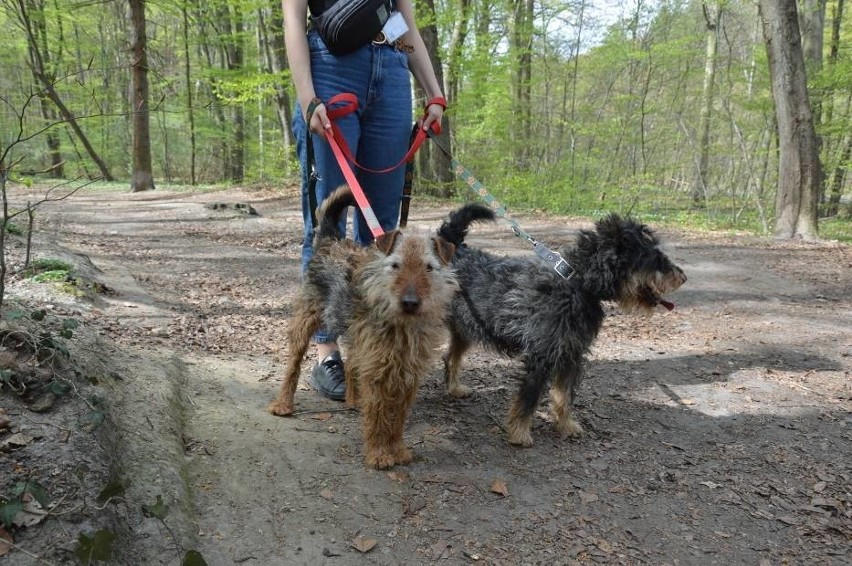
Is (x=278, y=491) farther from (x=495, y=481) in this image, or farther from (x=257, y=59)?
(x=257, y=59)

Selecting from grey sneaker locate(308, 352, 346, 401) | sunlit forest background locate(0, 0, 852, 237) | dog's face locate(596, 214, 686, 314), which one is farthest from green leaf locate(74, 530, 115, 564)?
sunlit forest background locate(0, 0, 852, 237)

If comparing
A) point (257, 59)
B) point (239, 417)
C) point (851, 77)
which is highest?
point (257, 59)

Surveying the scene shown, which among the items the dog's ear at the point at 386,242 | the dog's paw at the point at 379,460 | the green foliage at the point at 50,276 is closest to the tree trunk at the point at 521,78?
the green foliage at the point at 50,276

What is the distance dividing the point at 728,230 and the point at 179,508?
12.9m

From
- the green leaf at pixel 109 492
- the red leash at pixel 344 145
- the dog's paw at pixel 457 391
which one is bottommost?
the dog's paw at pixel 457 391

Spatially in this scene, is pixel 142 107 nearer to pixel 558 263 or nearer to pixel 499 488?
pixel 558 263

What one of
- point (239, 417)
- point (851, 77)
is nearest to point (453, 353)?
point (239, 417)

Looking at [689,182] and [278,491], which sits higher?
[689,182]

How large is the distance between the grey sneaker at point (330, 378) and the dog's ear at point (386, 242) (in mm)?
1270

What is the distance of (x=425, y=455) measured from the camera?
332 centimetres

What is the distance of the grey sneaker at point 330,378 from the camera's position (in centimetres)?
390

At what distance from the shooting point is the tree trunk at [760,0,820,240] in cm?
979

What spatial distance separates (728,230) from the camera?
12.2m

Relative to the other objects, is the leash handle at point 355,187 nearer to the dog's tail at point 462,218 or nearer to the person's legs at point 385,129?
the person's legs at point 385,129
